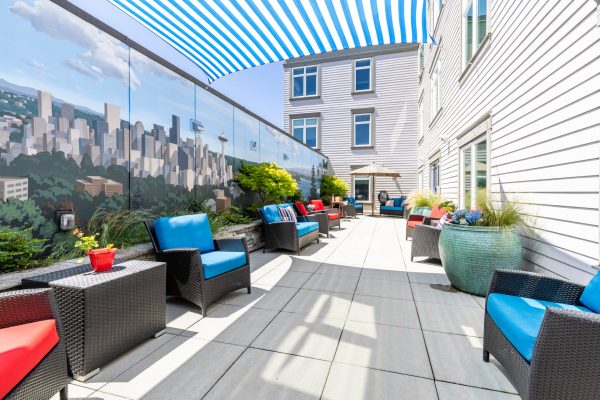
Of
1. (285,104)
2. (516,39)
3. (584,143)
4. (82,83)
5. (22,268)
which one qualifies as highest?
(285,104)

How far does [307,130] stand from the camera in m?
14.2

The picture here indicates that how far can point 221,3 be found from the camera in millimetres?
3105

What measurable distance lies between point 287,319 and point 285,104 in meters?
13.3

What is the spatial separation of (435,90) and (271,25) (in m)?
6.37

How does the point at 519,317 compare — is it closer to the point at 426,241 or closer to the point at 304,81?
the point at 426,241

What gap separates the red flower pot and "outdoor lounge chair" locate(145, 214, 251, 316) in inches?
24.1

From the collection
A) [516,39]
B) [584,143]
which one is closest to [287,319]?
[584,143]

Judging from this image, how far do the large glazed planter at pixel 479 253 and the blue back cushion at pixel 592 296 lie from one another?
48.2 inches

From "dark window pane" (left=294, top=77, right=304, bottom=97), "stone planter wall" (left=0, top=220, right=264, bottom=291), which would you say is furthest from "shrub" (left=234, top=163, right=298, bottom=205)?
"dark window pane" (left=294, top=77, right=304, bottom=97)

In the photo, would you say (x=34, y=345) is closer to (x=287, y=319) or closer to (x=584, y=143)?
(x=287, y=319)

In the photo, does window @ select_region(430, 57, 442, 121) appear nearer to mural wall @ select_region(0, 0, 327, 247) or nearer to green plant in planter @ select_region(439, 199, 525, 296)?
green plant in planter @ select_region(439, 199, 525, 296)

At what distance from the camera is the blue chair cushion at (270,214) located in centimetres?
509

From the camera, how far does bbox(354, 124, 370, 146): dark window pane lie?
13.3 metres

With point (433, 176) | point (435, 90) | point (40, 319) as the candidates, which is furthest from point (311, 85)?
point (40, 319)
